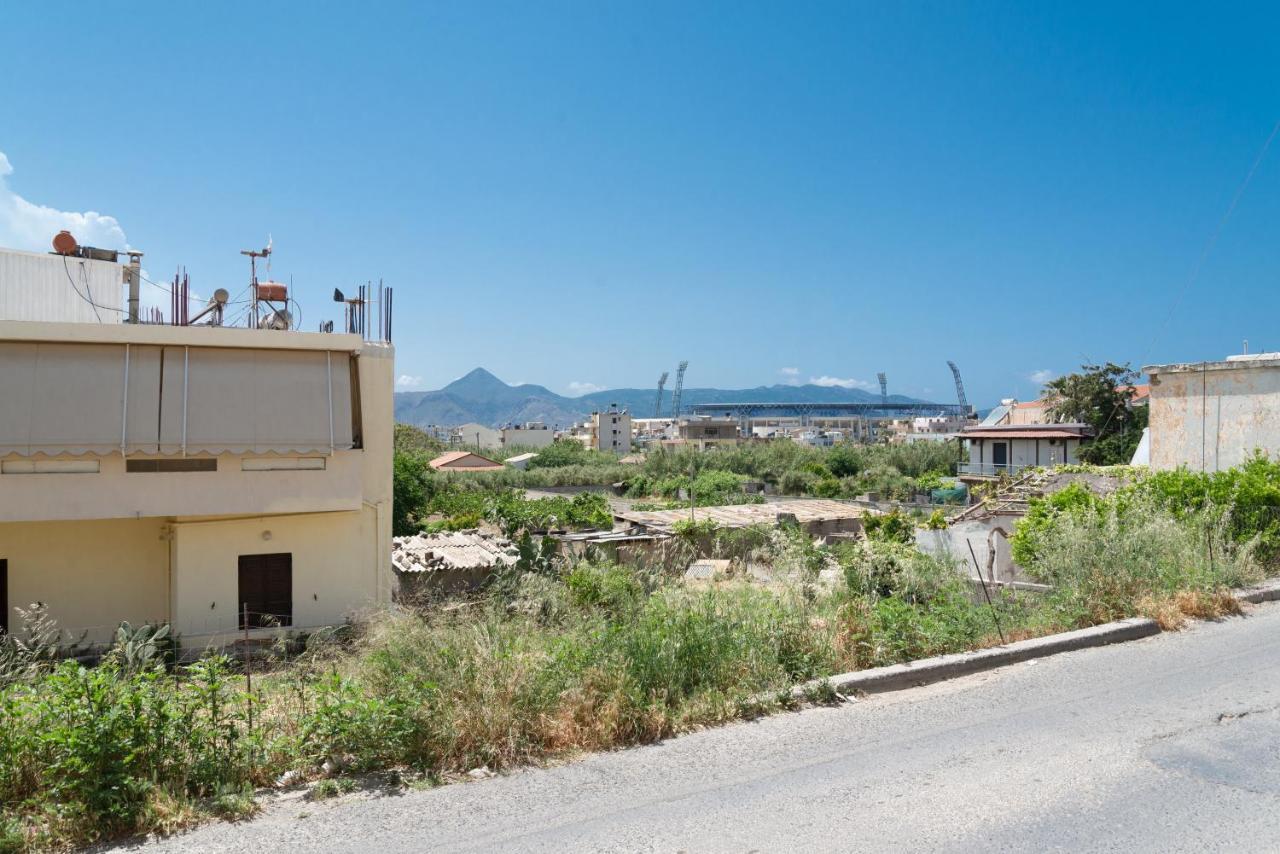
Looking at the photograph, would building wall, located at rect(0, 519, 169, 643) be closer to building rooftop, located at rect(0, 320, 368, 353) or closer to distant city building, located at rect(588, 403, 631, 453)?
building rooftop, located at rect(0, 320, 368, 353)

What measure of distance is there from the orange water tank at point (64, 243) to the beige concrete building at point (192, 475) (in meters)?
3.75

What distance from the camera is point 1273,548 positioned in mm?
8773

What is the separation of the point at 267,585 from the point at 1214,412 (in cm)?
1635

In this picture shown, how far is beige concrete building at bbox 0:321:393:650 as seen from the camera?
12.0 meters

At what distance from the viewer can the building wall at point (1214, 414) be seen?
13281mm

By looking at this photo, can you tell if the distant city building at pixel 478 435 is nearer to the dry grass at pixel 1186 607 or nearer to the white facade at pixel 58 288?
the white facade at pixel 58 288

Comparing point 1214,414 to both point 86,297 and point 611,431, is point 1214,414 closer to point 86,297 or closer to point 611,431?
point 86,297

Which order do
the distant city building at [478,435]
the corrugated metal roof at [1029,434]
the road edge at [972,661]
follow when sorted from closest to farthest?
1. the road edge at [972,661]
2. the corrugated metal roof at [1029,434]
3. the distant city building at [478,435]

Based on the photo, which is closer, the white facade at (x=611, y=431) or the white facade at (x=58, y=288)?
Answer: the white facade at (x=58, y=288)

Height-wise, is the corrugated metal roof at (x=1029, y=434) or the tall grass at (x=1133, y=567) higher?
the corrugated metal roof at (x=1029, y=434)

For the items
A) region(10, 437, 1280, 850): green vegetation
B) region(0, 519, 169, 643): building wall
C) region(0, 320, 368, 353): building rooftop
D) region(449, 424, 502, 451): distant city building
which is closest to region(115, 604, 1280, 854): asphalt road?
region(10, 437, 1280, 850): green vegetation

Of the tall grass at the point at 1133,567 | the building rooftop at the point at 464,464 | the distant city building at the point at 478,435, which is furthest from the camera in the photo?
the distant city building at the point at 478,435

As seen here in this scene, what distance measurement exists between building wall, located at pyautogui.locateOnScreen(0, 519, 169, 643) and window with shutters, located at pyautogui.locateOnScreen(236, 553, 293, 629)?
4.46 feet

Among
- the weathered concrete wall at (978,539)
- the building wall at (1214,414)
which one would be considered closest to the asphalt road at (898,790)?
the weathered concrete wall at (978,539)
